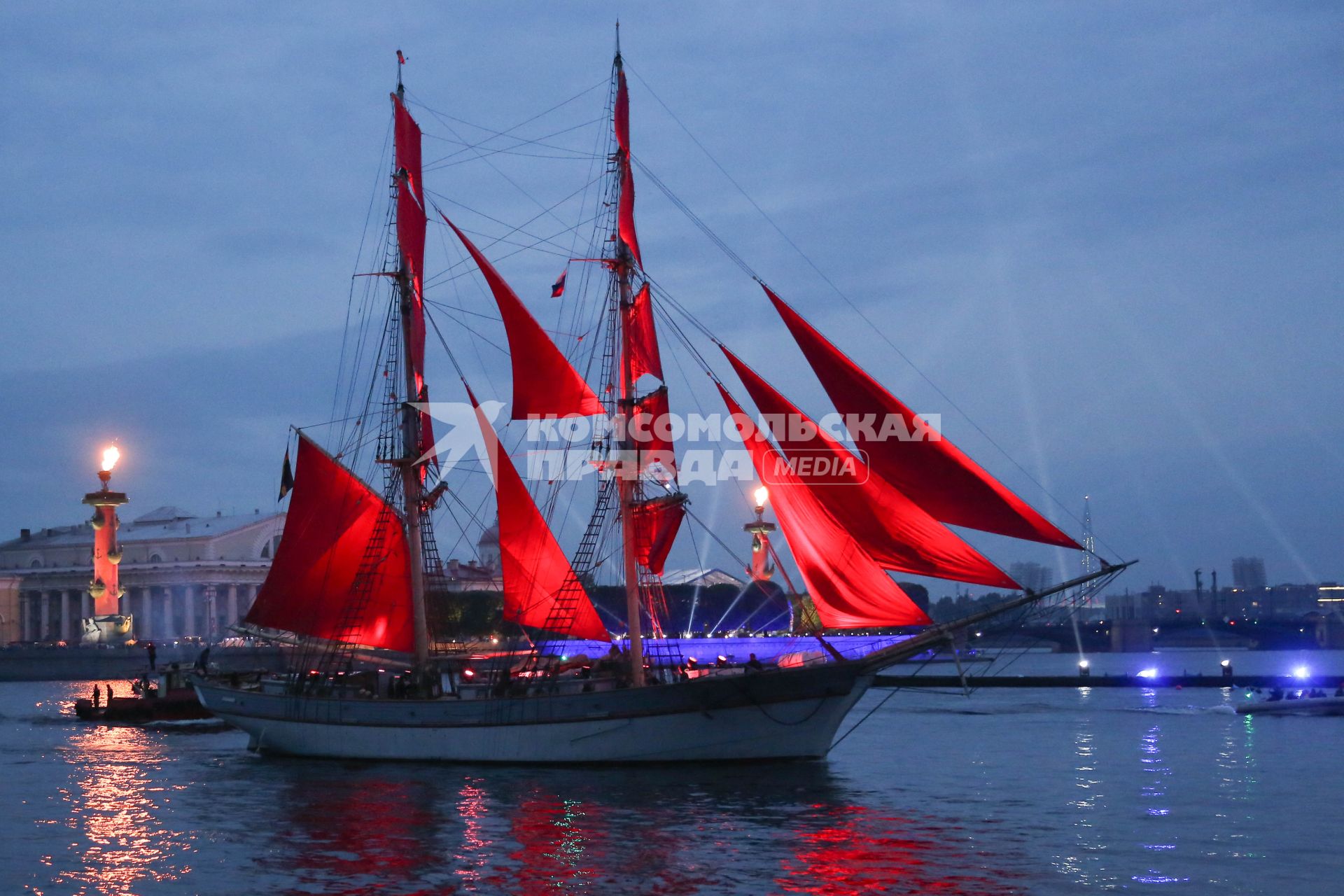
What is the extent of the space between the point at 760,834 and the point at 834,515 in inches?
338

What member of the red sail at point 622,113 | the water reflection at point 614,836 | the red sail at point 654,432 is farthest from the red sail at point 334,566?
the red sail at point 622,113

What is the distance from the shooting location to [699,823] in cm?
2708

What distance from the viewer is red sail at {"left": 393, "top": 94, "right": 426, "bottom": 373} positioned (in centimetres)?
4297

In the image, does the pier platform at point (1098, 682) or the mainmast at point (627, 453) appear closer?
the mainmast at point (627, 453)

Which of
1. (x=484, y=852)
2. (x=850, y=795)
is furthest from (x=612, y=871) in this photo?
(x=850, y=795)

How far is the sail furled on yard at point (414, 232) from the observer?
42.8m

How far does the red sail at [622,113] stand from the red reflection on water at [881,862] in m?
18.9

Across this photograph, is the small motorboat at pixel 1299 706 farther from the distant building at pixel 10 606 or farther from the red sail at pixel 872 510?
the distant building at pixel 10 606

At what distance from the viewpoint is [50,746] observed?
Answer: 4606cm

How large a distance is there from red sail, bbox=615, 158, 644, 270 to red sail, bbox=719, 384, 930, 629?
315 inches

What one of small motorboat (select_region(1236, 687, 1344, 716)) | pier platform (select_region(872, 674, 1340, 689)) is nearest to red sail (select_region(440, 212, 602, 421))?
small motorboat (select_region(1236, 687, 1344, 716))

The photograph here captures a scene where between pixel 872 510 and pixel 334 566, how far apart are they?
61.2 feet

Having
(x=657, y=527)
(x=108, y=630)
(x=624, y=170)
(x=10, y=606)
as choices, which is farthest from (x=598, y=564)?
(x=10, y=606)

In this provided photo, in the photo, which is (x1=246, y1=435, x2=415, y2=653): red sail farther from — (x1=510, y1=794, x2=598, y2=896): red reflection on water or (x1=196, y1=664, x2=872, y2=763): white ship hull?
(x1=510, y1=794, x2=598, y2=896): red reflection on water
